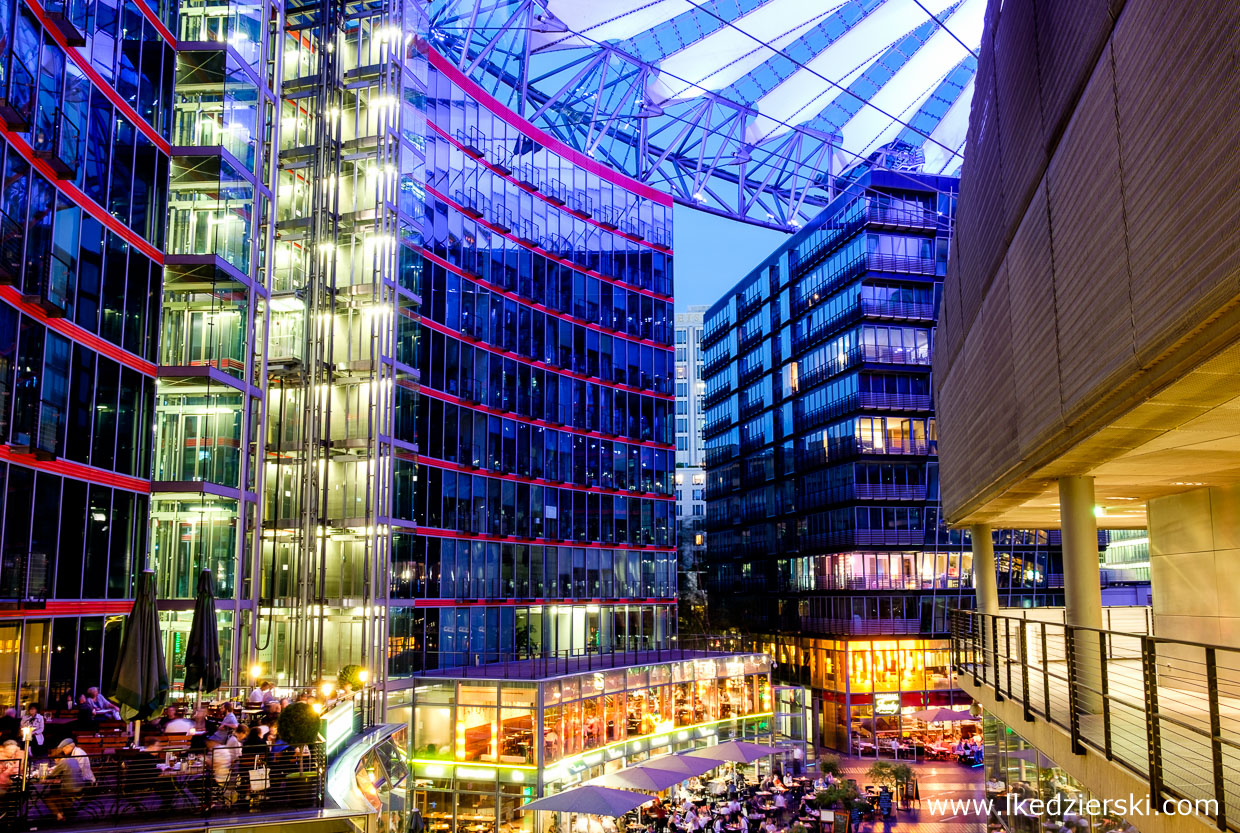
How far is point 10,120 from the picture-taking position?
53.0 feet

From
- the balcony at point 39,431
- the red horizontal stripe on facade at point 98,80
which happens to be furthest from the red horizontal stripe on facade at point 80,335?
the red horizontal stripe on facade at point 98,80

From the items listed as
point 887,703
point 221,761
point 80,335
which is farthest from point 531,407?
point 221,761

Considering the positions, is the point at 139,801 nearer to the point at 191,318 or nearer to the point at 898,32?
the point at 191,318

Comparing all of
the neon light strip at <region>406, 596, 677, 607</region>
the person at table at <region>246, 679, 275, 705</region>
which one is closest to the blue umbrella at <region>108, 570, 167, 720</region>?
the person at table at <region>246, 679, 275, 705</region>

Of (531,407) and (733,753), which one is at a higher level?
(531,407)

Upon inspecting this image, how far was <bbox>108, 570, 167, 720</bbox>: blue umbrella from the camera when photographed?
13.6 metres

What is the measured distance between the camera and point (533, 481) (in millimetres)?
51000

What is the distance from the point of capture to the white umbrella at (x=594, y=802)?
26297 mm

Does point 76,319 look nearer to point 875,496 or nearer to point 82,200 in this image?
point 82,200

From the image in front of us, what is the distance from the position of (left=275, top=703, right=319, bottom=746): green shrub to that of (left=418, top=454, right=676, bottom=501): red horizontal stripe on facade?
93.9ft

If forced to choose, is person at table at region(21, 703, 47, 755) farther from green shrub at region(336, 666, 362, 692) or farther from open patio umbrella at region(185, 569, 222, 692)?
green shrub at region(336, 666, 362, 692)

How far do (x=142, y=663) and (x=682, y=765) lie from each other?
819 inches

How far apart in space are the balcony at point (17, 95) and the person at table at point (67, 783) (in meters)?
9.81

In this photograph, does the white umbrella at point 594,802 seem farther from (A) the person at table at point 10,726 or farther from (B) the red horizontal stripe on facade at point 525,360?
(B) the red horizontal stripe on facade at point 525,360
